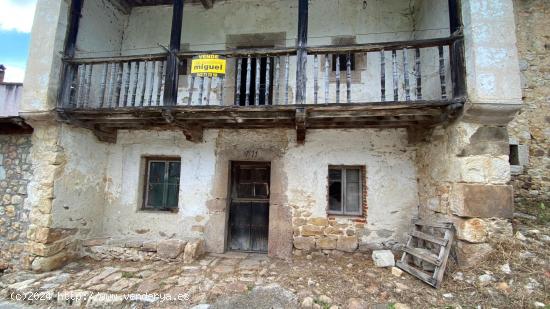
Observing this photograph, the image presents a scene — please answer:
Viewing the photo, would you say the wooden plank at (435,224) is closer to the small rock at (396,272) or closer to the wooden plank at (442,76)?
the small rock at (396,272)

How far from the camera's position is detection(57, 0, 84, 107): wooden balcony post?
4.43 meters

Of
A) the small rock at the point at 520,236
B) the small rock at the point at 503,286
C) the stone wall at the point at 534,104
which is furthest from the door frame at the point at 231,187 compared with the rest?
the stone wall at the point at 534,104

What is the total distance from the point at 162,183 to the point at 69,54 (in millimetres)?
2785

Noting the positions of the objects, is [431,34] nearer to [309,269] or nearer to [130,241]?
[309,269]

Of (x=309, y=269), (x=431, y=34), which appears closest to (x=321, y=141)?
(x=309, y=269)

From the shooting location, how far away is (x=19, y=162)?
4.55m

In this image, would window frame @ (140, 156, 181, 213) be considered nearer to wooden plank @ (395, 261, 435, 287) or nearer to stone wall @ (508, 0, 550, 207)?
wooden plank @ (395, 261, 435, 287)

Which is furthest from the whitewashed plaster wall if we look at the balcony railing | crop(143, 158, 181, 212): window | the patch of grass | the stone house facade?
the patch of grass

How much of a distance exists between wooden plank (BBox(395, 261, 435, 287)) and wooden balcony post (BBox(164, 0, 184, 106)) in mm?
4312

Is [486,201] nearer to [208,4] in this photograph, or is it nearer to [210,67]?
[210,67]

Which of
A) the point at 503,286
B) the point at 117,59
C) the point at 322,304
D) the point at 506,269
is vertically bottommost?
the point at 322,304

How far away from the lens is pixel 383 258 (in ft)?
13.5

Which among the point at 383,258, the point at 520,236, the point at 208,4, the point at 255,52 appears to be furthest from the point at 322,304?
the point at 208,4

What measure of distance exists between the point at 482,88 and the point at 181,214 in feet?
17.2
